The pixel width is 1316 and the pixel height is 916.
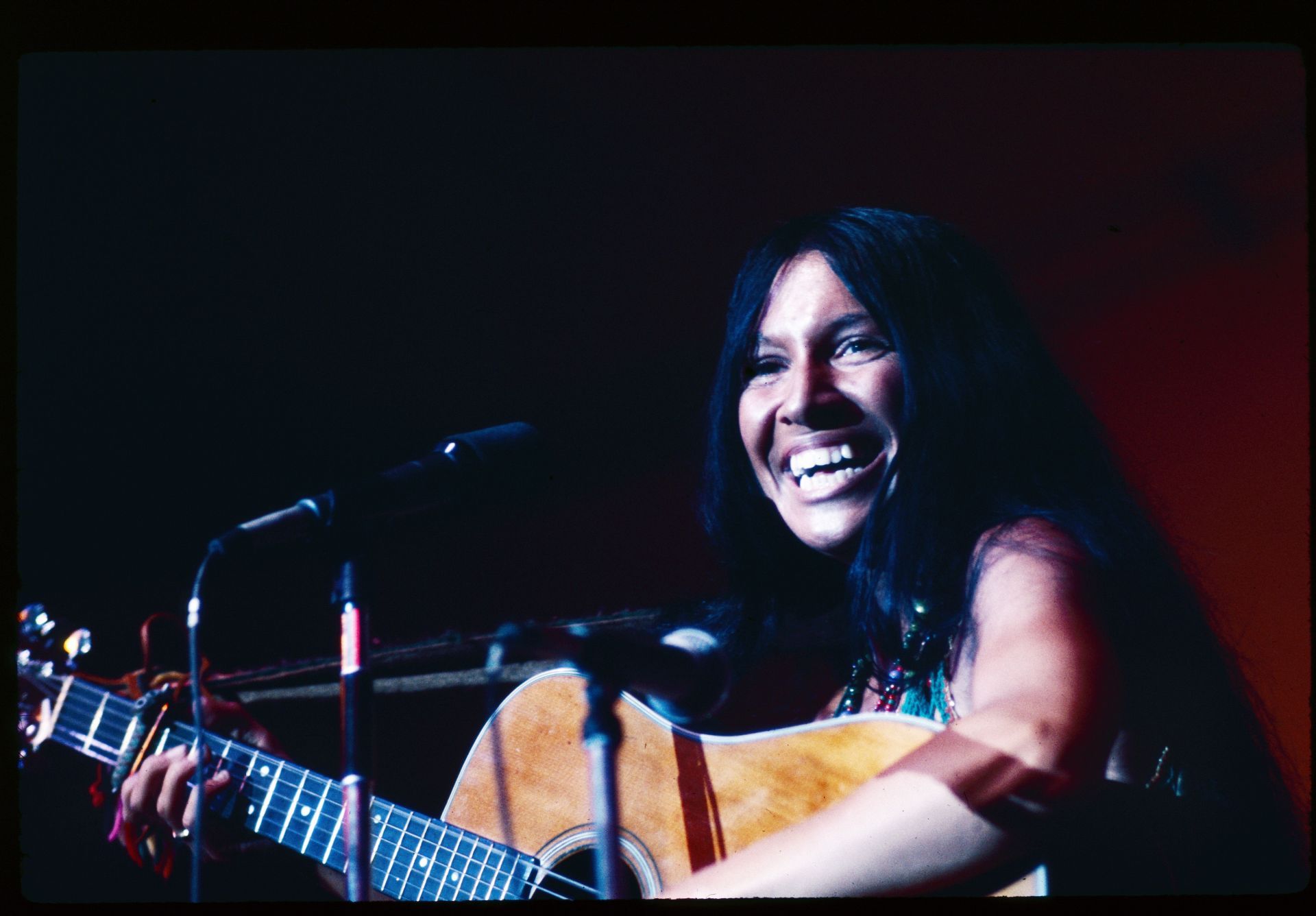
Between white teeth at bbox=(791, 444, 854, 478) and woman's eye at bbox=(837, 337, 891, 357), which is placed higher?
woman's eye at bbox=(837, 337, 891, 357)

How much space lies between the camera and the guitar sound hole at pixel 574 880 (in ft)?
4.86

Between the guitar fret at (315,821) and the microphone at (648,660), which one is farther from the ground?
the microphone at (648,660)

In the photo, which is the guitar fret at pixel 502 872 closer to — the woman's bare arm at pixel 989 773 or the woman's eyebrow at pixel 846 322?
the woman's bare arm at pixel 989 773

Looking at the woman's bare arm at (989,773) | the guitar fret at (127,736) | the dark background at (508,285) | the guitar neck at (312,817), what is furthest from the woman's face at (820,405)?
the guitar fret at (127,736)

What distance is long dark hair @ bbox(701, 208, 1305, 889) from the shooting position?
149 cm

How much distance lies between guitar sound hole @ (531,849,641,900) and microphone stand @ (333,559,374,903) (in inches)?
13.9

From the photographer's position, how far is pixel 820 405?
1.62 metres

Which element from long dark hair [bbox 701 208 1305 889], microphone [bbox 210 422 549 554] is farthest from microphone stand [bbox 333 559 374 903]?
long dark hair [bbox 701 208 1305 889]

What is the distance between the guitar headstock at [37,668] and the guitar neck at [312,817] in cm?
2

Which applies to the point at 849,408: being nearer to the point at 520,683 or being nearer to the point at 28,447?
the point at 520,683

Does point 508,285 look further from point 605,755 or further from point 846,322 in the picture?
point 605,755

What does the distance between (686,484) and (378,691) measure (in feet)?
2.03

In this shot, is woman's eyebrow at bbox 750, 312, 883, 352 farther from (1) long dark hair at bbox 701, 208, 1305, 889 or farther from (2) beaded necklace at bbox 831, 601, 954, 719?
(2) beaded necklace at bbox 831, 601, 954, 719

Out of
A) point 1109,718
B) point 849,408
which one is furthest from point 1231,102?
point 1109,718
